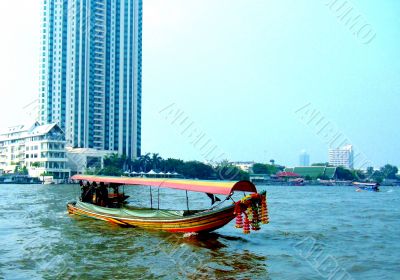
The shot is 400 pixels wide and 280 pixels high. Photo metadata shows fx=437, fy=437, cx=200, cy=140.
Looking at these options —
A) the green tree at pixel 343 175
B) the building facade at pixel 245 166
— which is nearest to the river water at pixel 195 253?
the green tree at pixel 343 175

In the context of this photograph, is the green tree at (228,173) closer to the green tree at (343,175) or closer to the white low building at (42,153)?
the green tree at (343,175)

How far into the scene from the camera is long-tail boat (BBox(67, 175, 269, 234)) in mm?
11711

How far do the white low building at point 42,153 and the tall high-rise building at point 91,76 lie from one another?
10.0 meters

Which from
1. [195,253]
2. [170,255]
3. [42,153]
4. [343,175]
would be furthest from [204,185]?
[343,175]

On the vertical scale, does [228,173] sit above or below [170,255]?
above

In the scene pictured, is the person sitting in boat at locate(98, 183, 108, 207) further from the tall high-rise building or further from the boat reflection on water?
Result: the tall high-rise building

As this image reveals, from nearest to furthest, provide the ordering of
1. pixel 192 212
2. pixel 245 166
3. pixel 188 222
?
pixel 188 222 → pixel 192 212 → pixel 245 166

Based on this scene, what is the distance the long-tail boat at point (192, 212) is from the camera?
461 inches

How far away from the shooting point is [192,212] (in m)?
14.2

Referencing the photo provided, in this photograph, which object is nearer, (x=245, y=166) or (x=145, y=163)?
(x=145, y=163)

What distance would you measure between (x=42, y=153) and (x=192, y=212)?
5746cm

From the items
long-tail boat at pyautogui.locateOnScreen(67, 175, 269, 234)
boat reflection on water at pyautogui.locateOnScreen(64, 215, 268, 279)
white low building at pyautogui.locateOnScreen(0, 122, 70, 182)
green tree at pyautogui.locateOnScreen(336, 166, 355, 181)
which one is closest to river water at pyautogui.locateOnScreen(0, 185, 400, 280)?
boat reflection on water at pyautogui.locateOnScreen(64, 215, 268, 279)

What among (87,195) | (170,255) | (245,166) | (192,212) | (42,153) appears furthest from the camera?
(245,166)

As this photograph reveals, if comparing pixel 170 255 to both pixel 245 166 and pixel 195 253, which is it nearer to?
pixel 195 253
